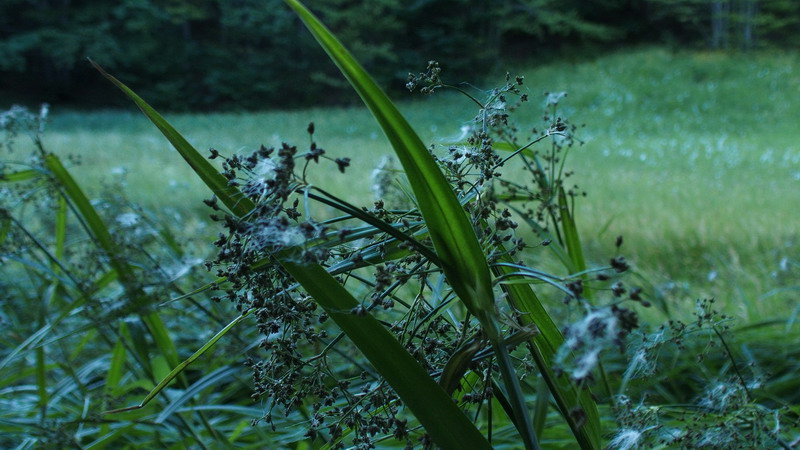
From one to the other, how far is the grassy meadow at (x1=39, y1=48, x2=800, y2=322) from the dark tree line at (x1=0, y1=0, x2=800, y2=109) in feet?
3.17

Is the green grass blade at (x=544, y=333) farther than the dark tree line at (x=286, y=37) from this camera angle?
No

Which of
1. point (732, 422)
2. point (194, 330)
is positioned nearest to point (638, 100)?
point (194, 330)

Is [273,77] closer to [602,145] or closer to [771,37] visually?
[602,145]

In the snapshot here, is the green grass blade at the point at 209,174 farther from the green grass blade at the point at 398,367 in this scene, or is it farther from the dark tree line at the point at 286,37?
the dark tree line at the point at 286,37

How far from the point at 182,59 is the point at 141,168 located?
437 inches

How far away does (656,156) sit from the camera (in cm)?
577

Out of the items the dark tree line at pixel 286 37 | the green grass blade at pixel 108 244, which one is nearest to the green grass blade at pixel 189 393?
the green grass blade at pixel 108 244

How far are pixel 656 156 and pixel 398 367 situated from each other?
19.1 ft

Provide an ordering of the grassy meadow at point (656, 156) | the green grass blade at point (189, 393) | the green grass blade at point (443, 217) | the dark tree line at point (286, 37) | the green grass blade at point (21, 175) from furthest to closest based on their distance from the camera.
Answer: the dark tree line at point (286, 37) < the grassy meadow at point (656, 156) < the green grass blade at point (21, 175) < the green grass blade at point (189, 393) < the green grass blade at point (443, 217)

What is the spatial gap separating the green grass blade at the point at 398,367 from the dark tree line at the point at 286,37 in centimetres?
1152

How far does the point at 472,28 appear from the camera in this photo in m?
12.8

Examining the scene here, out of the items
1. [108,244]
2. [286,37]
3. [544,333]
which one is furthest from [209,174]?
[286,37]

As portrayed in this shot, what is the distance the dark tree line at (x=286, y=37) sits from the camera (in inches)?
495

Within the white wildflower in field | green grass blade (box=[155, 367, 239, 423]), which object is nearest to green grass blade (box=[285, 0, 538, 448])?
green grass blade (box=[155, 367, 239, 423])
